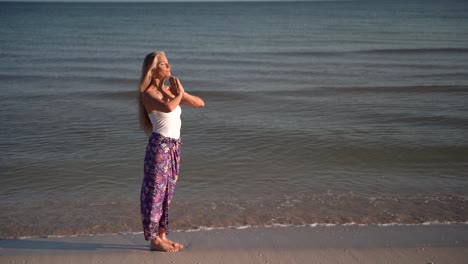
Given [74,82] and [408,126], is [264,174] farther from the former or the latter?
[74,82]

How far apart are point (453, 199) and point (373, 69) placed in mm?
12552

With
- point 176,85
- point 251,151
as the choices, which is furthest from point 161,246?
point 251,151

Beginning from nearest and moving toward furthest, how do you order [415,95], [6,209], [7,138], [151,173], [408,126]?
[151,173] → [6,209] → [7,138] → [408,126] → [415,95]

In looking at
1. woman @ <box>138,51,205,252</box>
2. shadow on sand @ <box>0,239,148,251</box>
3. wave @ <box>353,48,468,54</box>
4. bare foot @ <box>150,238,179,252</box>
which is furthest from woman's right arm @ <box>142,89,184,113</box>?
wave @ <box>353,48,468,54</box>

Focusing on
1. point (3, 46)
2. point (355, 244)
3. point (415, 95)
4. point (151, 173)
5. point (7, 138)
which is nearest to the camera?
point (151, 173)

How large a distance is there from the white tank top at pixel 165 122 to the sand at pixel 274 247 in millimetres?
1014

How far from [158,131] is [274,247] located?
1.39 m

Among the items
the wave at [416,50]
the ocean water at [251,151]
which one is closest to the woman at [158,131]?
the ocean water at [251,151]

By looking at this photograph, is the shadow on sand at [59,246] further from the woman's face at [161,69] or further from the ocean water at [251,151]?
the woman's face at [161,69]

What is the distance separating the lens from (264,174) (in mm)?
6953

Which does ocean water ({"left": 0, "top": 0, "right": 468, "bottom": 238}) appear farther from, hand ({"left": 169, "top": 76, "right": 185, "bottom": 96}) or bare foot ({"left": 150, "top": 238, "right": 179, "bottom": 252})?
hand ({"left": 169, "top": 76, "right": 185, "bottom": 96})

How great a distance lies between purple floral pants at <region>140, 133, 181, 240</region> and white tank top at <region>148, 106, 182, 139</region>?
0.04 m

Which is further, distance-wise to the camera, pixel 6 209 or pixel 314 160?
pixel 314 160

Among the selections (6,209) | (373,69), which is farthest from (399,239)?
(373,69)
